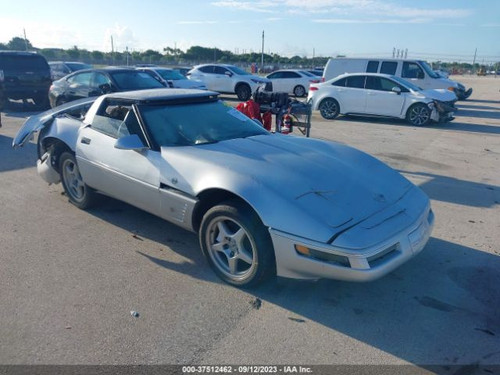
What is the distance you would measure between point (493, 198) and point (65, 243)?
5.51 metres

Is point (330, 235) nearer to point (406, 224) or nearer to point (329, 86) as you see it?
point (406, 224)

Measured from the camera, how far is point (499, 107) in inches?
730

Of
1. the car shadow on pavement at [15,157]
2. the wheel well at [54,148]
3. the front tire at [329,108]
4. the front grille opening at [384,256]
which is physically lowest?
the car shadow on pavement at [15,157]

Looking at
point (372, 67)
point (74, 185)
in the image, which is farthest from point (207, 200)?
point (372, 67)

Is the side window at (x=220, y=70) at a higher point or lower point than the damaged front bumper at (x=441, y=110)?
higher

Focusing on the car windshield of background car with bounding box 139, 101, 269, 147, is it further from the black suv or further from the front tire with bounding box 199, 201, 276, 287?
the black suv

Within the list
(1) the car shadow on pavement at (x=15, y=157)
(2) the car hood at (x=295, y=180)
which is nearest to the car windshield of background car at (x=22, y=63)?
(1) the car shadow on pavement at (x=15, y=157)

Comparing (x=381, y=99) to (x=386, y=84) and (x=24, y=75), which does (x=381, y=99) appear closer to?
(x=386, y=84)

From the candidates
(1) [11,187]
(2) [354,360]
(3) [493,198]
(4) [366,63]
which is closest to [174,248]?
(2) [354,360]

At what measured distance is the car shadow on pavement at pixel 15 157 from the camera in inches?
284

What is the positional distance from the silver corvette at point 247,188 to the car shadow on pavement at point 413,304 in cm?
31

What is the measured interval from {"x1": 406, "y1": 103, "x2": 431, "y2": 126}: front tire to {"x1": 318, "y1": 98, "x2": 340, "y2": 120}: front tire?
7.44 feet

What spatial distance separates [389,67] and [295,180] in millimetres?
13596

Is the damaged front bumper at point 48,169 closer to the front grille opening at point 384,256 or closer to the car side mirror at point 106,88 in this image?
the front grille opening at point 384,256
